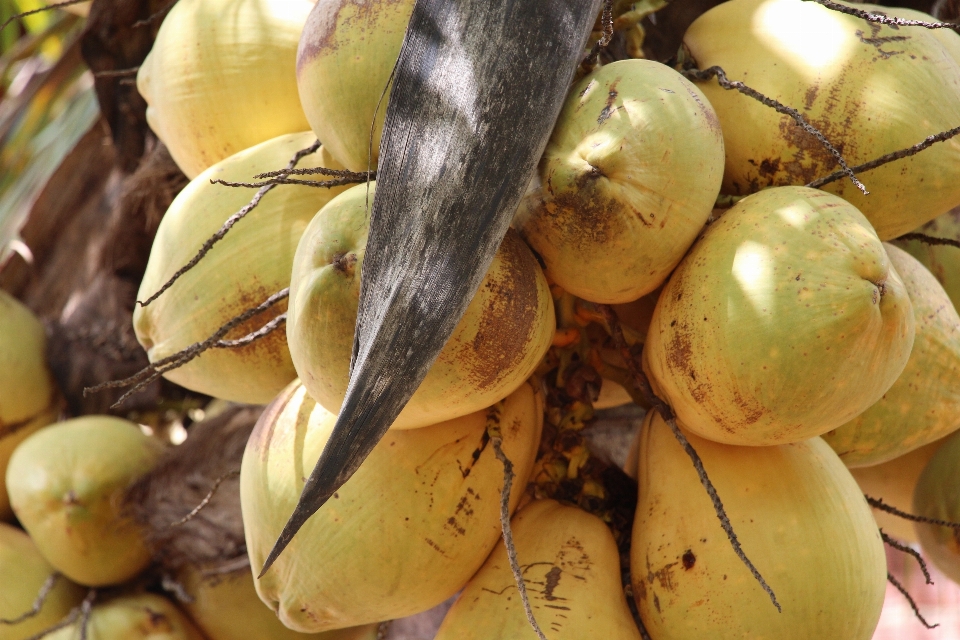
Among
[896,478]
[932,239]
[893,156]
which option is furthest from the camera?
[896,478]

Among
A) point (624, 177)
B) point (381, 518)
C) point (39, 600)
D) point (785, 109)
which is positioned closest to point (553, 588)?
point (381, 518)

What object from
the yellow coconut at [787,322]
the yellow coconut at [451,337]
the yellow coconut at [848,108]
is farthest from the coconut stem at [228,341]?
the yellow coconut at [848,108]

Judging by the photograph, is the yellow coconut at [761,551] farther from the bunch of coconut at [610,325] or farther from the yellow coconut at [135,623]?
the yellow coconut at [135,623]

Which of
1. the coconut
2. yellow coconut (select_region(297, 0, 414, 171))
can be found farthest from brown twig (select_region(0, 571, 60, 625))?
the coconut

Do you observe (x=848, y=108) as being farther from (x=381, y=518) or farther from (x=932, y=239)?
(x=381, y=518)

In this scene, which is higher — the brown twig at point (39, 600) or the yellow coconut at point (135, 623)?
the brown twig at point (39, 600)

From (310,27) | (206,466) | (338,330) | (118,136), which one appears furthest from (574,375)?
(118,136)
